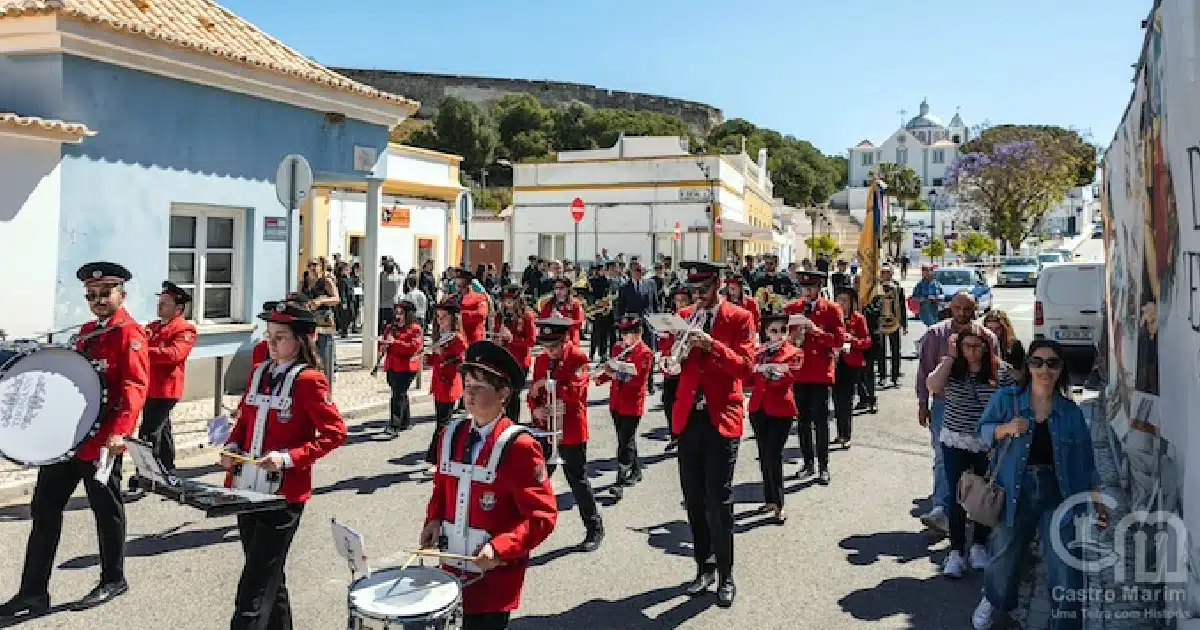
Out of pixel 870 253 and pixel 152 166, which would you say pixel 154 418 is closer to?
pixel 152 166

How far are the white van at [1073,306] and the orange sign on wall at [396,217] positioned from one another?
55.2 feet

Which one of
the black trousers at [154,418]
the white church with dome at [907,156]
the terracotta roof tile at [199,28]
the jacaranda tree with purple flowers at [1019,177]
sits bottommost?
the black trousers at [154,418]

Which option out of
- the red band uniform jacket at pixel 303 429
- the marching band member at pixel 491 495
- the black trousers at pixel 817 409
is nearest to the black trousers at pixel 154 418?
the red band uniform jacket at pixel 303 429

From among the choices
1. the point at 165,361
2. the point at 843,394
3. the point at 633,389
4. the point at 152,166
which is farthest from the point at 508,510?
the point at 152,166

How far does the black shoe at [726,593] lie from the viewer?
223 inches

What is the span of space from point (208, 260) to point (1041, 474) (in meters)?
11.3

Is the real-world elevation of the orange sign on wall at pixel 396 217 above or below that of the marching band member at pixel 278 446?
above

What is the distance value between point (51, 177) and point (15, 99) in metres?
1.00

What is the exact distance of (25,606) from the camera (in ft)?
17.0

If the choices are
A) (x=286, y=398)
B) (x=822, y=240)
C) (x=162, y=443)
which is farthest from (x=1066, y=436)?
(x=822, y=240)

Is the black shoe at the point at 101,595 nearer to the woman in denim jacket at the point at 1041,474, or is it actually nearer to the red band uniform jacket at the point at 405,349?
the red band uniform jacket at the point at 405,349

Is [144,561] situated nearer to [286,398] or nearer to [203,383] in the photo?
[286,398]

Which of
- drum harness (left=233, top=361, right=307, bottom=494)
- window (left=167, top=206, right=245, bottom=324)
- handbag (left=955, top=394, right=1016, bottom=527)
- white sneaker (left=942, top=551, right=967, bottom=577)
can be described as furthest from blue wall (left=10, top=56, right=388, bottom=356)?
handbag (left=955, top=394, right=1016, bottom=527)

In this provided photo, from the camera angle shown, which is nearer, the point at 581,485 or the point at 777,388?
the point at 581,485
